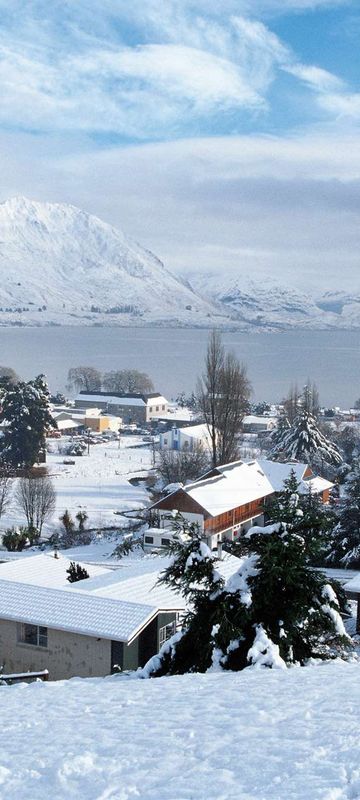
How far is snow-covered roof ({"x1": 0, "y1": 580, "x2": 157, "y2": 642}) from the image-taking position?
1074 cm

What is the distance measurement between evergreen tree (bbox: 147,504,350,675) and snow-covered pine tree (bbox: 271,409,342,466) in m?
31.9

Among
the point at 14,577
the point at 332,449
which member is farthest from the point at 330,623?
the point at 332,449

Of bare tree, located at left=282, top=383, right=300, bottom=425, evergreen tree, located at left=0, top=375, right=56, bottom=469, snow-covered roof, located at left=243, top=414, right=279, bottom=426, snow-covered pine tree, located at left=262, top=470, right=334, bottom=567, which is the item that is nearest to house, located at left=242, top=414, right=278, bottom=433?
snow-covered roof, located at left=243, top=414, right=279, bottom=426

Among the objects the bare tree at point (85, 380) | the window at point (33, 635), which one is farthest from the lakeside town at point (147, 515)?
the bare tree at point (85, 380)

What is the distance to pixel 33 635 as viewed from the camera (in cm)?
1159

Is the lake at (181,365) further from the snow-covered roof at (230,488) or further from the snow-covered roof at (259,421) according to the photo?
the snow-covered roof at (230,488)

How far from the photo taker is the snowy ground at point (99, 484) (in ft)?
98.1

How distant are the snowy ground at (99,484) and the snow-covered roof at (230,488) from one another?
4.66 meters

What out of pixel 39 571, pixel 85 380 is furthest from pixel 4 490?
pixel 85 380

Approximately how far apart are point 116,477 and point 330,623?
31146 millimetres

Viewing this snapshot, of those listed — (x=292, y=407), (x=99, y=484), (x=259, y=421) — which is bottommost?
(x=99, y=484)

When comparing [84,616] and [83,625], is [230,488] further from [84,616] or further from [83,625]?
[83,625]

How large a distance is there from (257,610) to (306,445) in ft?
107

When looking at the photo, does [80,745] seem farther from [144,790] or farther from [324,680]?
[324,680]
